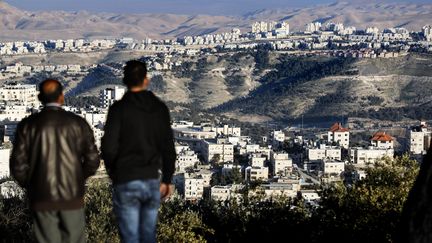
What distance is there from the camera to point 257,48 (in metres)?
113

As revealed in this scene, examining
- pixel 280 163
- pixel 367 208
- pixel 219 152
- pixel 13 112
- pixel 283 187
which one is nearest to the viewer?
pixel 367 208

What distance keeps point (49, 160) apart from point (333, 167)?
114ft

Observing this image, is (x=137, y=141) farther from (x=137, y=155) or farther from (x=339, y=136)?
(x=339, y=136)

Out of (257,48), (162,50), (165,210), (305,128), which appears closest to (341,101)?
(305,128)

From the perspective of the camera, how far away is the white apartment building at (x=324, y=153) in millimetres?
41969

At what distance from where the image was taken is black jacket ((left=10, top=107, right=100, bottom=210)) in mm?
4297

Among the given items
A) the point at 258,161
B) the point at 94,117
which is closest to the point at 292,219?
the point at 258,161

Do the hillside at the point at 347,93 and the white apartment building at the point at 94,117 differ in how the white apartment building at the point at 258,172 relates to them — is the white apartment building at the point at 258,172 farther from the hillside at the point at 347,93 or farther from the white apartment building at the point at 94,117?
the hillside at the point at 347,93

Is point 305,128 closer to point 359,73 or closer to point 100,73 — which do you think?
point 359,73

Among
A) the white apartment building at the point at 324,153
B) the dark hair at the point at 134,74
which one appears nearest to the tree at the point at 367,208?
→ the dark hair at the point at 134,74

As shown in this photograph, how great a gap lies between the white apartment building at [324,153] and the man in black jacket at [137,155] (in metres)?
37.2

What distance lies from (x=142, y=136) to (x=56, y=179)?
45 centimetres

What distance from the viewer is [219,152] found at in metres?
41.9

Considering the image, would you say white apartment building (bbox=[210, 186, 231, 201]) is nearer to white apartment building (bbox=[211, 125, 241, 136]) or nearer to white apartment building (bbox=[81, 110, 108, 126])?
white apartment building (bbox=[81, 110, 108, 126])
